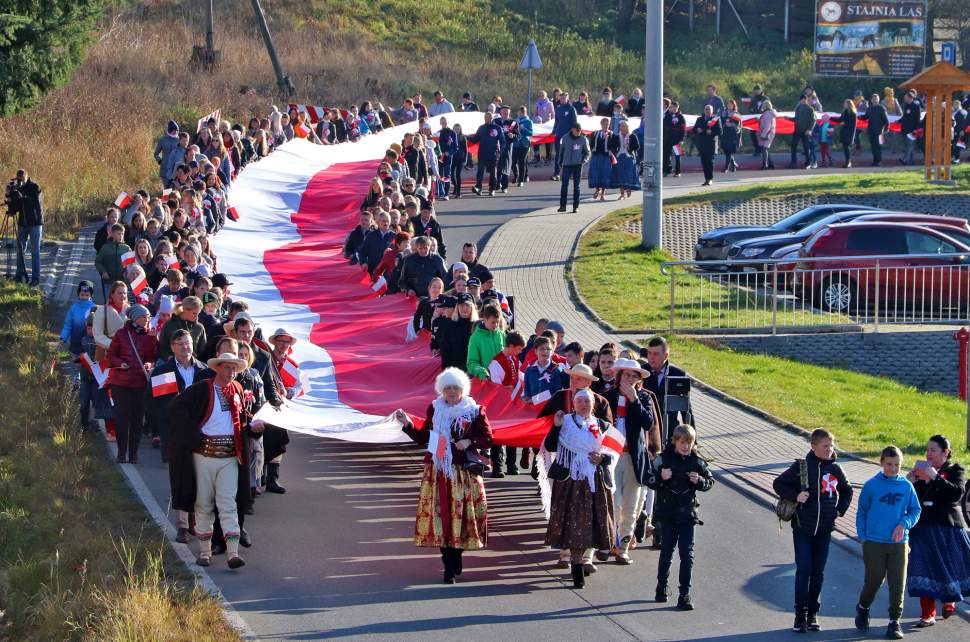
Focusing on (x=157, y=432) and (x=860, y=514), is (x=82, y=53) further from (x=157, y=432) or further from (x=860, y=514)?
(x=860, y=514)

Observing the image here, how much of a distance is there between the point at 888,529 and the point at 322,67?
39254 mm

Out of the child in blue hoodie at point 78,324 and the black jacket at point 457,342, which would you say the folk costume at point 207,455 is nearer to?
the black jacket at point 457,342

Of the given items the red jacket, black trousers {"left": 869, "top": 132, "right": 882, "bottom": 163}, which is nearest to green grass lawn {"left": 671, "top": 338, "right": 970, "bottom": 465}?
the red jacket

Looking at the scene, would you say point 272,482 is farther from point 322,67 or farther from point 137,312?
point 322,67

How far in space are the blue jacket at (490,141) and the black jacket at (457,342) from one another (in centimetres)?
1625

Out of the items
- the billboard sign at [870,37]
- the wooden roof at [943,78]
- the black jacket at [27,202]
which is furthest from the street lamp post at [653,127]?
the billboard sign at [870,37]

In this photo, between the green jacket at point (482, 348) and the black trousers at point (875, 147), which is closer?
the green jacket at point (482, 348)

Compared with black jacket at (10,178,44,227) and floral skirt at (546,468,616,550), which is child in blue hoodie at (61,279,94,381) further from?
floral skirt at (546,468,616,550)

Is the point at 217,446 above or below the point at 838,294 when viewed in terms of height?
above

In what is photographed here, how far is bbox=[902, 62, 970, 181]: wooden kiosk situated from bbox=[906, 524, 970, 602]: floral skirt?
23466 millimetres

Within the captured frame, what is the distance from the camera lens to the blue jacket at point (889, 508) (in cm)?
1024

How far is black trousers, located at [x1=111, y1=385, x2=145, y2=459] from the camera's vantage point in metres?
14.3

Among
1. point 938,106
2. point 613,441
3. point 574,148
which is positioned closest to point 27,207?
point 574,148

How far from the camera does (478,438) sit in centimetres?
1091
